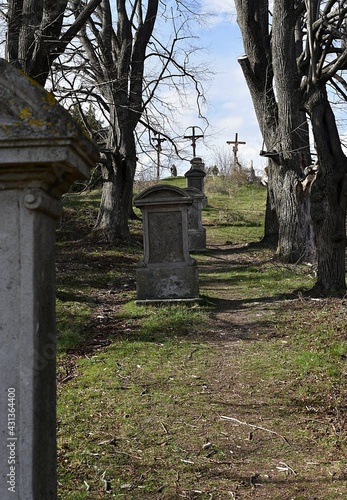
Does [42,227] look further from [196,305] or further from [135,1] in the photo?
[135,1]

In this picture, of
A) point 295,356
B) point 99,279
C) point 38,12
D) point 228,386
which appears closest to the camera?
point 228,386

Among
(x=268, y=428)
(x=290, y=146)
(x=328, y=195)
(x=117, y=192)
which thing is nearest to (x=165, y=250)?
(x=328, y=195)

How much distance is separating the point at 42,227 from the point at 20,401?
85cm

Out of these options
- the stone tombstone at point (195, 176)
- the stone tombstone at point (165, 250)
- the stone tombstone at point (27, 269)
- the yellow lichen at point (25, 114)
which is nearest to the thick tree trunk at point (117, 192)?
the stone tombstone at point (165, 250)

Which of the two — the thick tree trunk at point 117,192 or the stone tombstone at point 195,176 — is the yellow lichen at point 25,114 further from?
the stone tombstone at point 195,176

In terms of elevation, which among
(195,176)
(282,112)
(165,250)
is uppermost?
(282,112)

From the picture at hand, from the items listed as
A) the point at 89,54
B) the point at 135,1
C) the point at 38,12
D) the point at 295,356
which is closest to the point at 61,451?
the point at 295,356

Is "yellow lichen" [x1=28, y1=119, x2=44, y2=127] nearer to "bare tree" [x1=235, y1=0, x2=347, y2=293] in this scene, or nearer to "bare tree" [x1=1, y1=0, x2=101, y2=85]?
"bare tree" [x1=1, y1=0, x2=101, y2=85]

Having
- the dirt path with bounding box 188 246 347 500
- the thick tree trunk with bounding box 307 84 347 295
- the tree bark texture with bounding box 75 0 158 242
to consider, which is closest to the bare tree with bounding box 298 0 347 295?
the thick tree trunk with bounding box 307 84 347 295

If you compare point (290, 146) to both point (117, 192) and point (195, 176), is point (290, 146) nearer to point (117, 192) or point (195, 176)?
point (117, 192)

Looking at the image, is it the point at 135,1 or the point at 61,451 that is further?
the point at 135,1

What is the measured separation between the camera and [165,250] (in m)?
11.0

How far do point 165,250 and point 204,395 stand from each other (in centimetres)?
502

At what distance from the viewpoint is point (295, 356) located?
24.2 ft
